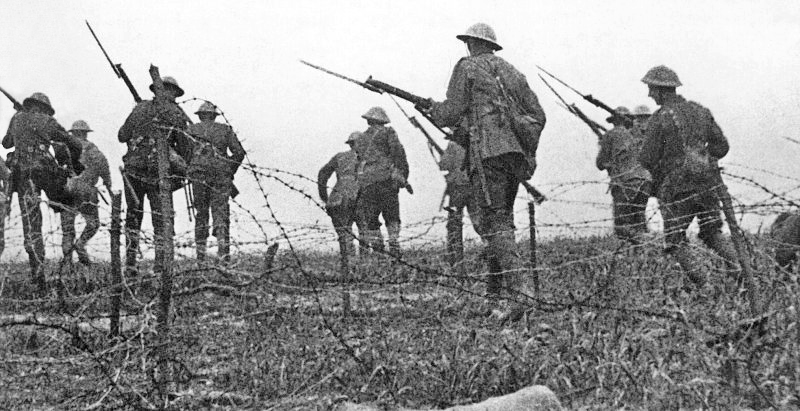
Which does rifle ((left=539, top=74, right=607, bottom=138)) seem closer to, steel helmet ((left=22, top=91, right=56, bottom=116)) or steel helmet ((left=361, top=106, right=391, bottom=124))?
steel helmet ((left=361, top=106, right=391, bottom=124))

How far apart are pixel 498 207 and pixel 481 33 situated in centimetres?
145

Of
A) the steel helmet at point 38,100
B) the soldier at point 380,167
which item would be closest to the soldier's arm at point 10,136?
the steel helmet at point 38,100

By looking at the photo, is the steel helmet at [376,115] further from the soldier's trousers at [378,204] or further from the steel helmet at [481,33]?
the steel helmet at [481,33]

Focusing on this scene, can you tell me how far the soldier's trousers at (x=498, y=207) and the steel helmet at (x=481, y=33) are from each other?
3.19ft

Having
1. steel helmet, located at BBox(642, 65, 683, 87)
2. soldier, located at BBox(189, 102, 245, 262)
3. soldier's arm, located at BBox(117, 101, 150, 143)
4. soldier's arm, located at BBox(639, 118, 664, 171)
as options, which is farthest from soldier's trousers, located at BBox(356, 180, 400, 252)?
steel helmet, located at BBox(642, 65, 683, 87)

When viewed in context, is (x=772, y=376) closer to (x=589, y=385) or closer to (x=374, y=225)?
(x=589, y=385)

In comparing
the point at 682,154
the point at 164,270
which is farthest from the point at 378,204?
the point at 164,270

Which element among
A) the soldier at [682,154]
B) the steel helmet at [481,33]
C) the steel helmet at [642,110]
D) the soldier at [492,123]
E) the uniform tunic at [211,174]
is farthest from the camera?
the steel helmet at [642,110]

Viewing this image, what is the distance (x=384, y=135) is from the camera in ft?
45.7

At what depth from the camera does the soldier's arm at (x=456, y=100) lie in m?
8.34

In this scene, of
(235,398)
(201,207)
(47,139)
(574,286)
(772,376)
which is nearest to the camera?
(772,376)

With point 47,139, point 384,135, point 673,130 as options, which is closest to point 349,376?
point 673,130

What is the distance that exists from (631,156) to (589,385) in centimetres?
840

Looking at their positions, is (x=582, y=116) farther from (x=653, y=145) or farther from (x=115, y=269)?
(x=115, y=269)
